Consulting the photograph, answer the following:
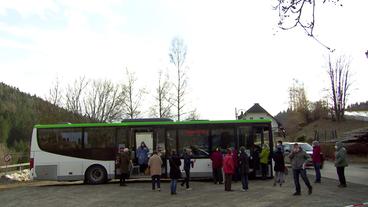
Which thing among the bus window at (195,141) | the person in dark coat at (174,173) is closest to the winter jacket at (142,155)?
the bus window at (195,141)

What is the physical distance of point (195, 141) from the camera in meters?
23.1

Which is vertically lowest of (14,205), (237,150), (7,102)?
(14,205)

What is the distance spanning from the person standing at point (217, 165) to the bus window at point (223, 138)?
3.88 feet

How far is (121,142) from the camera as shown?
75.9 ft

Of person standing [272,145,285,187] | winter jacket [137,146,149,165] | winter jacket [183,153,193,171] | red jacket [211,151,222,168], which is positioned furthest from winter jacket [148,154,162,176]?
person standing [272,145,285,187]

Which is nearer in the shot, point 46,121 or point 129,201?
point 129,201

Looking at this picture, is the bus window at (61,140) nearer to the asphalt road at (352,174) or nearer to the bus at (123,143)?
the bus at (123,143)

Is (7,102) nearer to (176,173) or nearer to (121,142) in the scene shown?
(121,142)

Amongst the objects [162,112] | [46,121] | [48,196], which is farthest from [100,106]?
[48,196]

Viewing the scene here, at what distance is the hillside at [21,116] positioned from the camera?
51.8m

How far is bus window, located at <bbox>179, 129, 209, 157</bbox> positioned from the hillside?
26180mm

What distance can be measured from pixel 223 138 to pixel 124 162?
16.0ft

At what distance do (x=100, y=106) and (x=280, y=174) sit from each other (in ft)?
129

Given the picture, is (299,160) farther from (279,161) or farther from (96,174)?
(96,174)
